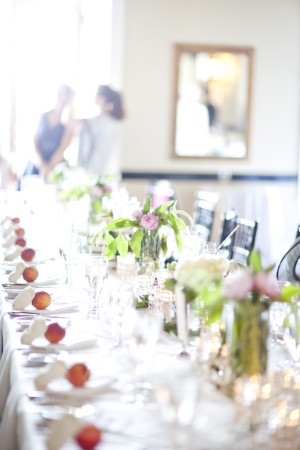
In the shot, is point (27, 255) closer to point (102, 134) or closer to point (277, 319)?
point (277, 319)

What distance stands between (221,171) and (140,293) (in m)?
6.08

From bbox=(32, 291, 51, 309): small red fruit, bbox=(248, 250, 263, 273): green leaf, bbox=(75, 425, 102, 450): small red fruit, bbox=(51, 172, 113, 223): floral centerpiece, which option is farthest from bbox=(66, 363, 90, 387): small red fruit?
bbox=(51, 172, 113, 223): floral centerpiece

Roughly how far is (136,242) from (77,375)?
4.55ft

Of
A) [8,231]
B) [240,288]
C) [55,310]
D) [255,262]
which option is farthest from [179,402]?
[8,231]

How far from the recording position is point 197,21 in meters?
8.81

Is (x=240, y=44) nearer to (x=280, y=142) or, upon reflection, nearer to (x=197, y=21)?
(x=197, y=21)

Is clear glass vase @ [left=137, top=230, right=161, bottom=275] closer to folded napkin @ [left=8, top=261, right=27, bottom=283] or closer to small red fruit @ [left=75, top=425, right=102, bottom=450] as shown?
folded napkin @ [left=8, top=261, right=27, bottom=283]

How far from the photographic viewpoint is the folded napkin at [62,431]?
1.70 m

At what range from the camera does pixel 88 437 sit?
1648 millimetres

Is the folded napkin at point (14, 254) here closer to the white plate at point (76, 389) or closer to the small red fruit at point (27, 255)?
the small red fruit at point (27, 255)

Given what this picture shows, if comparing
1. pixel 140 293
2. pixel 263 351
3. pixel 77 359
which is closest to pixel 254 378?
pixel 263 351

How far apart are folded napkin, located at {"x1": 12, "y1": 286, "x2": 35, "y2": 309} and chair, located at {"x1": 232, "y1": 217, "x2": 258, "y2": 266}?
1.63 m

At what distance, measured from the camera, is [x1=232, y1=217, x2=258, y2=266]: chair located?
178 inches

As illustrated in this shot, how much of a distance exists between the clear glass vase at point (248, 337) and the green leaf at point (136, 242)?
4.76 ft
